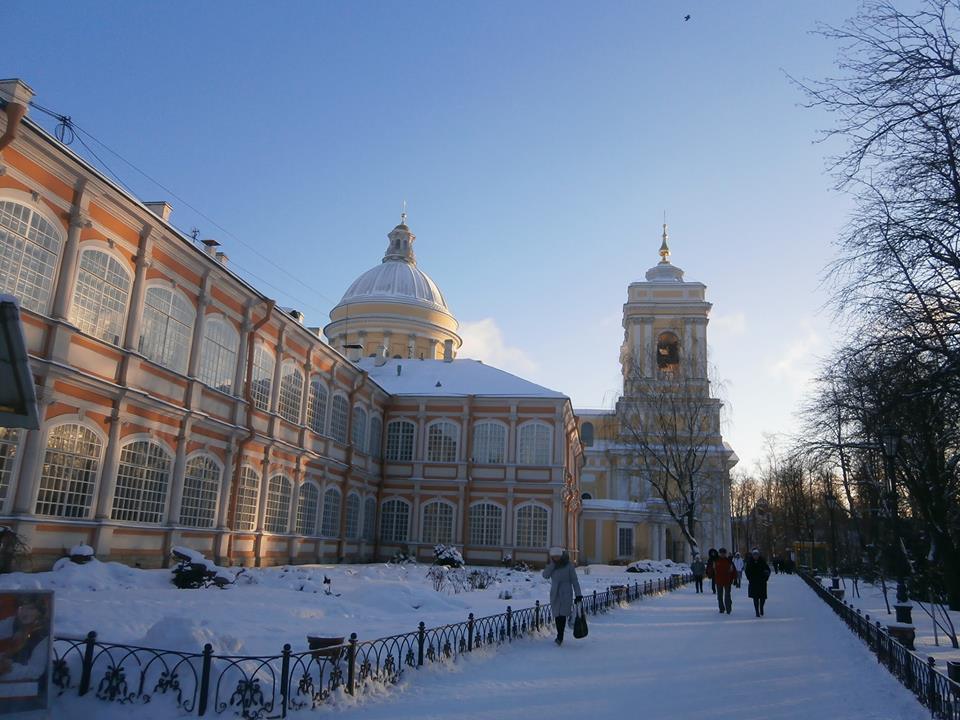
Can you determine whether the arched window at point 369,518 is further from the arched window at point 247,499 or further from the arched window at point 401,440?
the arched window at point 247,499

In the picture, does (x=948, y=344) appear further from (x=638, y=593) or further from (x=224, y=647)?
(x=638, y=593)

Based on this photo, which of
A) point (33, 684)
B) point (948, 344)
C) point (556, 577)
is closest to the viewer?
point (33, 684)

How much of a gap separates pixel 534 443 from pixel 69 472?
23.1 metres

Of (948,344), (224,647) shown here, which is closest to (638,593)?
(948,344)

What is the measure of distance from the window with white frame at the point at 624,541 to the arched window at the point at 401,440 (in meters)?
18.6

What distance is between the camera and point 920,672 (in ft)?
26.9

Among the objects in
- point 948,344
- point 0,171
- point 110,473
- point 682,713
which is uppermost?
point 0,171

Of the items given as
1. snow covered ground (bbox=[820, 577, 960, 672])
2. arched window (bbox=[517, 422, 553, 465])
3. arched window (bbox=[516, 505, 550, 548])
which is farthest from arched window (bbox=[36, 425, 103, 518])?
arched window (bbox=[516, 505, 550, 548])

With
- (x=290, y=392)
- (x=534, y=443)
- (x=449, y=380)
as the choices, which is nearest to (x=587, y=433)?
(x=449, y=380)

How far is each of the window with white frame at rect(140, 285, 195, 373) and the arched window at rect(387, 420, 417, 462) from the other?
17314 mm

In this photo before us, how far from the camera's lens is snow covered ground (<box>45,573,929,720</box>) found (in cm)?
731

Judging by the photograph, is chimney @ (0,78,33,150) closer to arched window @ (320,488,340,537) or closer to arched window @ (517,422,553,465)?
arched window @ (320,488,340,537)

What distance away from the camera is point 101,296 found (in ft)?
55.6

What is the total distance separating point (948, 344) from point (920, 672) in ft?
12.5
